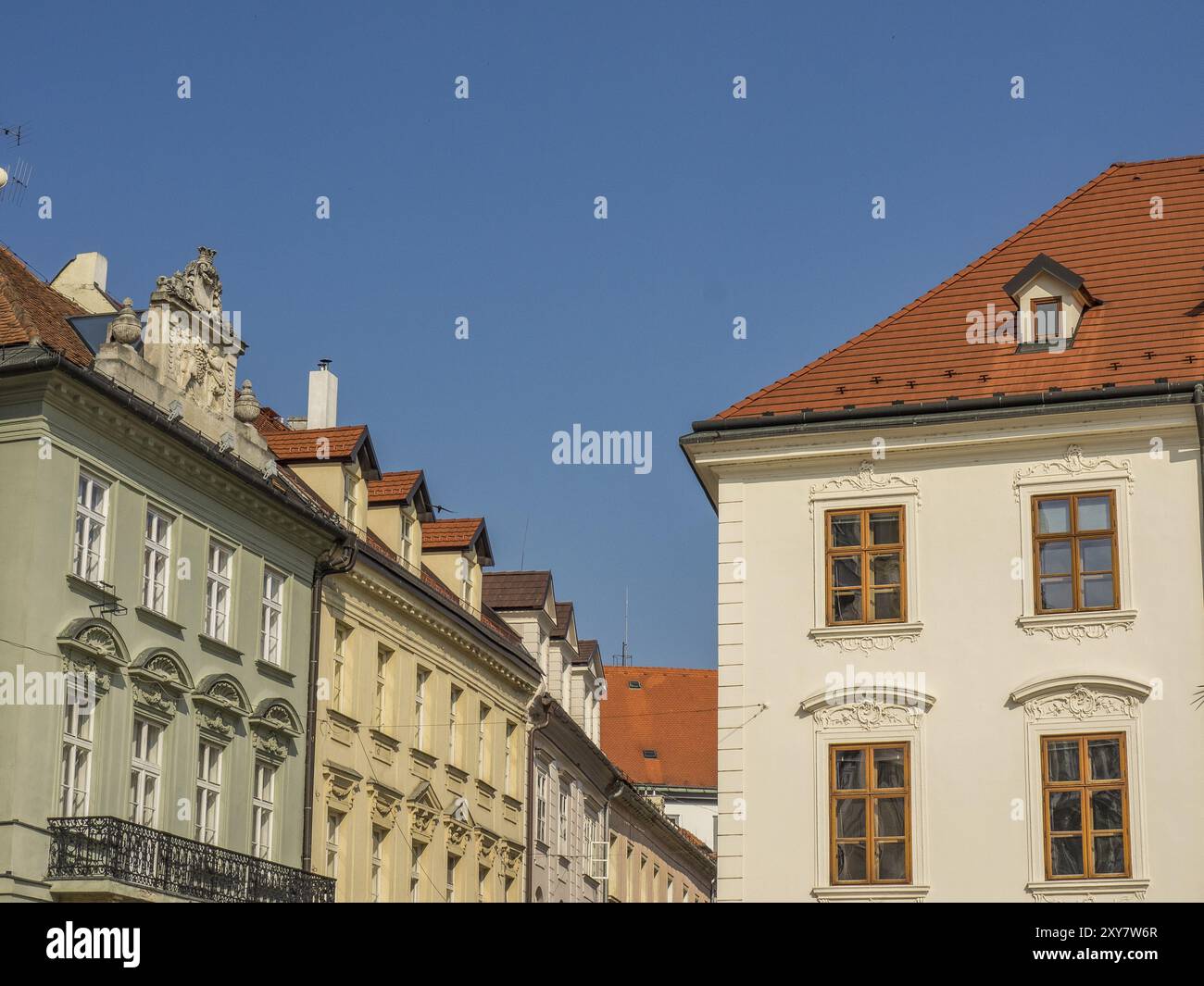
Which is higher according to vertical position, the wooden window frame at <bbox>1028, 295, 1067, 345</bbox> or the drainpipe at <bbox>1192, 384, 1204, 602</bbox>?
the wooden window frame at <bbox>1028, 295, 1067, 345</bbox>

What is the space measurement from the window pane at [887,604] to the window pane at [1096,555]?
7.70ft

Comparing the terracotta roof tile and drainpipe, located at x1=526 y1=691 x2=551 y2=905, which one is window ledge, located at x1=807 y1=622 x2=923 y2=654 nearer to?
drainpipe, located at x1=526 y1=691 x2=551 y2=905

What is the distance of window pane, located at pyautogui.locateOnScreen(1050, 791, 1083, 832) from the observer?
2433 centimetres

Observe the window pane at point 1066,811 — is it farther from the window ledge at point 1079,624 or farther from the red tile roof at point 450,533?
the red tile roof at point 450,533

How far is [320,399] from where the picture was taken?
151 ft

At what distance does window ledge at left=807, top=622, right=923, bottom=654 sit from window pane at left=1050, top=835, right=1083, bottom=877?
3.14m

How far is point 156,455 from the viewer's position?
102 feet

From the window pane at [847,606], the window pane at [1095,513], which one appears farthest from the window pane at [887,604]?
the window pane at [1095,513]

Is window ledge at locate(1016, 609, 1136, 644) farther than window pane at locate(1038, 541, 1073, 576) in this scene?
No

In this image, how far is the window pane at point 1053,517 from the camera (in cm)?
2558

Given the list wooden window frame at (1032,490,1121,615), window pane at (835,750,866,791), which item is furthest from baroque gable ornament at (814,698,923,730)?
wooden window frame at (1032,490,1121,615)

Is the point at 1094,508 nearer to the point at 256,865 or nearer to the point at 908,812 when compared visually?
the point at 908,812

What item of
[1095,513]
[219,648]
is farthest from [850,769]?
[219,648]
